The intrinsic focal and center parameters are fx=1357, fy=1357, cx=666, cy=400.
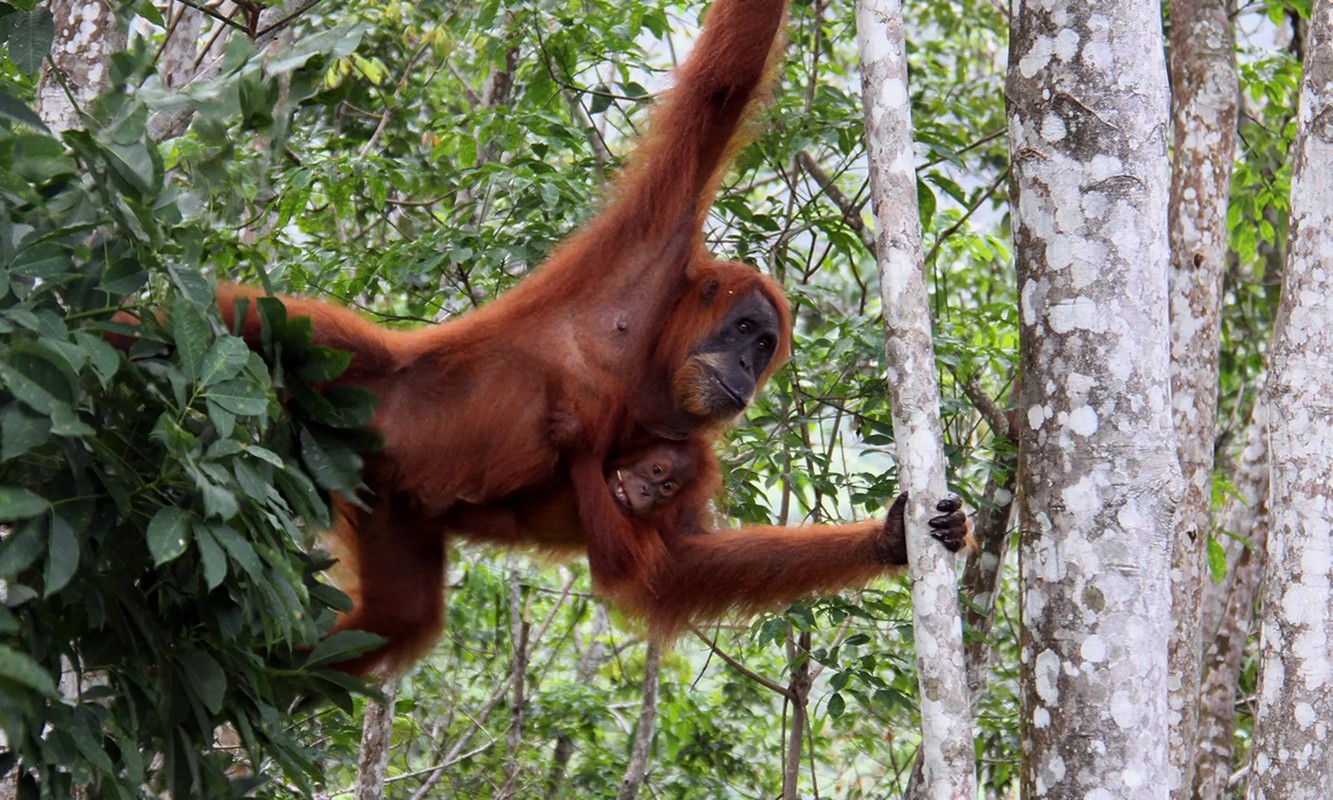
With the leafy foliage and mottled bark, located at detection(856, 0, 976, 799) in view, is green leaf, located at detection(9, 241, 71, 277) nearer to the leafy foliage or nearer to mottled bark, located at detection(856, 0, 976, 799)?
the leafy foliage

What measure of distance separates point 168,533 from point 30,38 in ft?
3.19

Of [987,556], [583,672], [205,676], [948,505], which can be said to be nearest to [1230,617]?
[987,556]

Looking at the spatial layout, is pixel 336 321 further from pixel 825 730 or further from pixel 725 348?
pixel 825 730

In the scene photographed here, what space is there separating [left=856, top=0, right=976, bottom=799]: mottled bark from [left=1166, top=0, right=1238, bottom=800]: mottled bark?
6.57 feet

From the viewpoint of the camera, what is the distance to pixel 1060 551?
9.80 feet

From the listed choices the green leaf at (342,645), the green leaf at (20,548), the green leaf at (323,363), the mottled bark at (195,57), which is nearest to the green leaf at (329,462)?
the green leaf at (323,363)

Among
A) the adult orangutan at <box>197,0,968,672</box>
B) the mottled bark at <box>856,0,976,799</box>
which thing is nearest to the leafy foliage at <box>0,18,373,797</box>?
the adult orangutan at <box>197,0,968,672</box>

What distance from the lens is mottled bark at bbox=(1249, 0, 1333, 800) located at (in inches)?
155

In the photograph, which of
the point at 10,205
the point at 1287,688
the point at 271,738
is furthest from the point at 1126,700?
the point at 10,205

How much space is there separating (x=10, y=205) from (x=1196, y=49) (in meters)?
4.58

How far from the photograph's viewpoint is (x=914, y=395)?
9.67 feet

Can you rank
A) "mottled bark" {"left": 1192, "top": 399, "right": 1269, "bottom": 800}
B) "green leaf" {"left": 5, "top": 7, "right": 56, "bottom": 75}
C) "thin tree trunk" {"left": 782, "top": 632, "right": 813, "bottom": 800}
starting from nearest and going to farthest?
"green leaf" {"left": 5, "top": 7, "right": 56, "bottom": 75} < "thin tree trunk" {"left": 782, "top": 632, "right": 813, "bottom": 800} < "mottled bark" {"left": 1192, "top": 399, "right": 1269, "bottom": 800}

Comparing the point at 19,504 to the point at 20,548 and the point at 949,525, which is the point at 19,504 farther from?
the point at 949,525

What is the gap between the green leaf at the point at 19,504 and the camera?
2.00m
